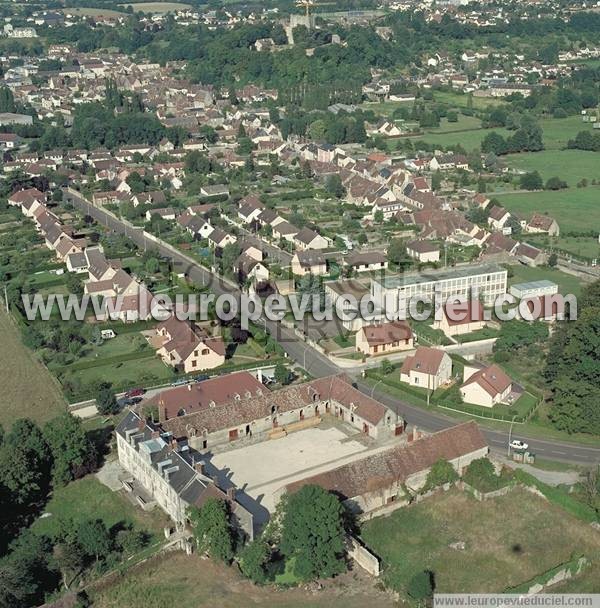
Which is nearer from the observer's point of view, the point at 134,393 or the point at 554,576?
the point at 554,576

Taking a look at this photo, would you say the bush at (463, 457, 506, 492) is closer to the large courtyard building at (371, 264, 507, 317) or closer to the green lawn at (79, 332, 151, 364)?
the large courtyard building at (371, 264, 507, 317)

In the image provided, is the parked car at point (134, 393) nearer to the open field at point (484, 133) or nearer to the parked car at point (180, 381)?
the parked car at point (180, 381)

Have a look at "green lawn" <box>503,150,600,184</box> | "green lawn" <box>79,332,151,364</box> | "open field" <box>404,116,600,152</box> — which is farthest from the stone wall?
"open field" <box>404,116,600,152</box>

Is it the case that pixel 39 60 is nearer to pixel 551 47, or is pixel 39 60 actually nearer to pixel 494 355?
pixel 551 47

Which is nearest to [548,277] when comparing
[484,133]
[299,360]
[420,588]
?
[299,360]

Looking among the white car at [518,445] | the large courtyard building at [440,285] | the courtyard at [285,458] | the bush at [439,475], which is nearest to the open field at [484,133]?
the large courtyard building at [440,285]

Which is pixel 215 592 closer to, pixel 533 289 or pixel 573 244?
pixel 533 289

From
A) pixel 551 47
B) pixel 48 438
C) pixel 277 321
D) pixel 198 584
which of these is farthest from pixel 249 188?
pixel 551 47

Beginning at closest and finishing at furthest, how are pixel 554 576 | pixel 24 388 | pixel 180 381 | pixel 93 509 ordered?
1. pixel 554 576
2. pixel 93 509
3. pixel 180 381
4. pixel 24 388
